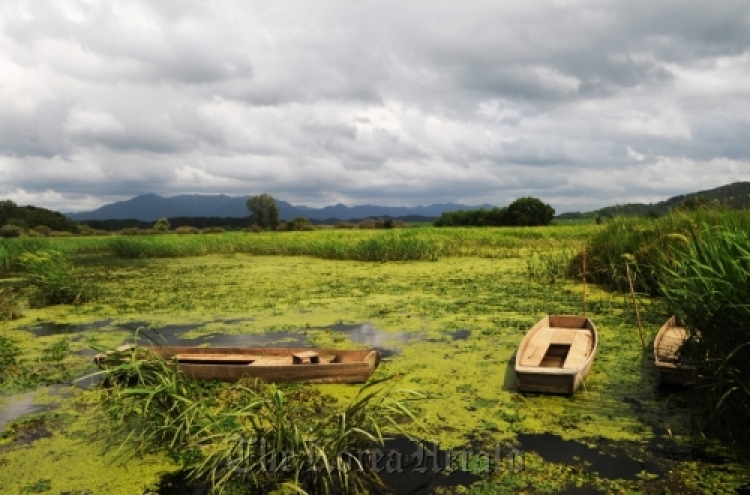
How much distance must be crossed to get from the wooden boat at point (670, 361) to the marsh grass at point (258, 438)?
90.1 inches

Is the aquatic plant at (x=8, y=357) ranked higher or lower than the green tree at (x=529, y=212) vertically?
lower

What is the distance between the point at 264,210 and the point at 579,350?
5988cm

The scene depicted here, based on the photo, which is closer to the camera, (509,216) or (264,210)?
(509,216)

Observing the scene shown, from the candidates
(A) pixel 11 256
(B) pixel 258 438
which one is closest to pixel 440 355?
(B) pixel 258 438

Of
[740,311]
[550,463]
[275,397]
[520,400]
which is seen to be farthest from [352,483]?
[740,311]

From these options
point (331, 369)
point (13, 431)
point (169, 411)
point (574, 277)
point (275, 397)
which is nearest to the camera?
point (275, 397)

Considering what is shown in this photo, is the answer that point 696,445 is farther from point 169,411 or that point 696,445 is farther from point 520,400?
point 169,411

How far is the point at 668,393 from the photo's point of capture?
4863 millimetres

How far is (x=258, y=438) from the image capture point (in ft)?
11.4

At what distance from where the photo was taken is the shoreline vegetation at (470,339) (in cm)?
373

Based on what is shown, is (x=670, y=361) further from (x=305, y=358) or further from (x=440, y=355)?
(x=305, y=358)

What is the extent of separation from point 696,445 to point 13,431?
208 inches

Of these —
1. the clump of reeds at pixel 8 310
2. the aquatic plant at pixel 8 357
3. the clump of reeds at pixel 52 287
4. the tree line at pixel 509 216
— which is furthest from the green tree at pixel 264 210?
the aquatic plant at pixel 8 357

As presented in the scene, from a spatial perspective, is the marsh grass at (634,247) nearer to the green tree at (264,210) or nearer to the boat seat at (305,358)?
the boat seat at (305,358)
